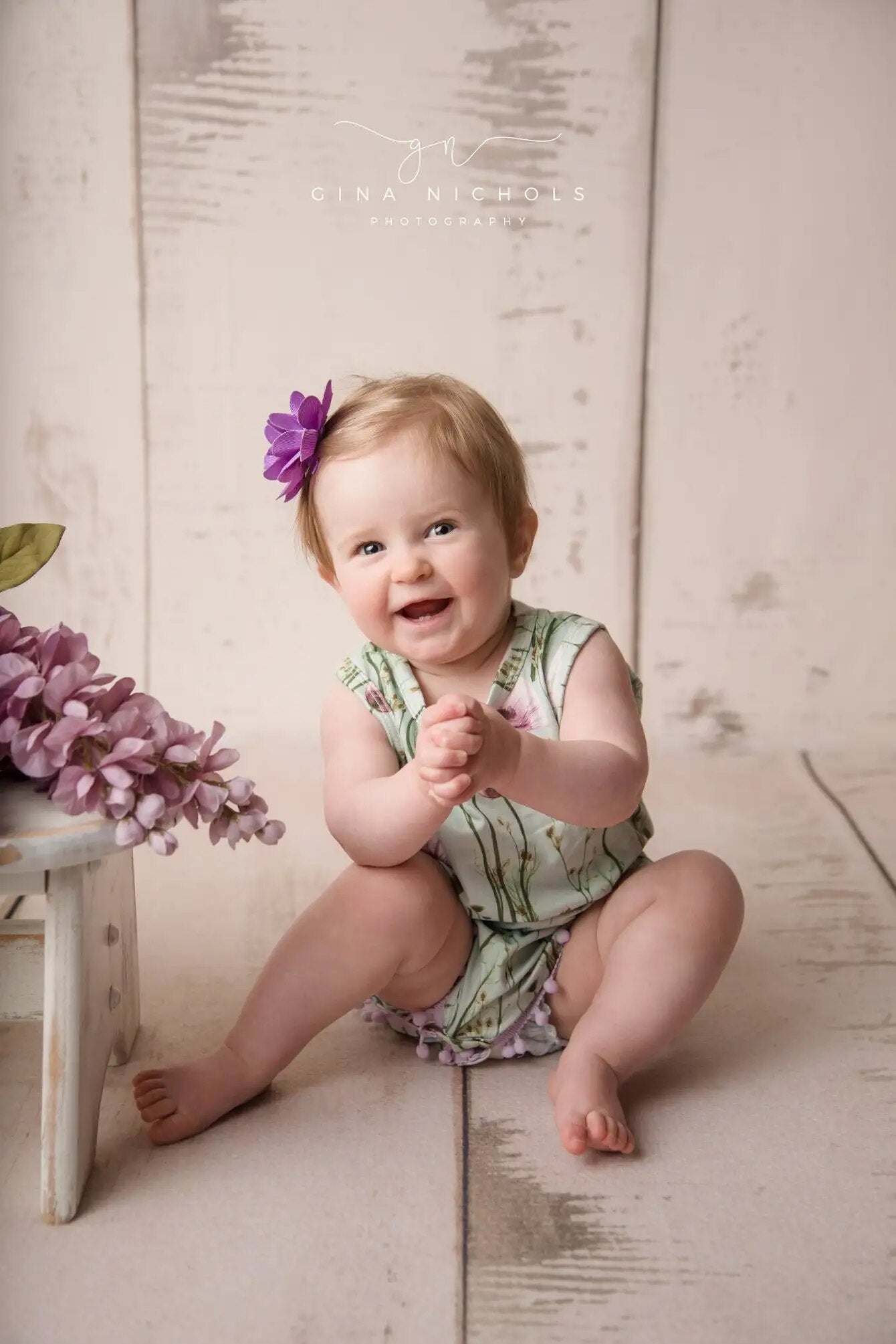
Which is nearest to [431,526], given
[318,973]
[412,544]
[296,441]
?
[412,544]

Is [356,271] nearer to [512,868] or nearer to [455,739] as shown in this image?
[512,868]

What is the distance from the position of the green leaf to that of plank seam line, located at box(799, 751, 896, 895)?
97cm

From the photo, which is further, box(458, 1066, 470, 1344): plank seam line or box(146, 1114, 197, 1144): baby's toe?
box(146, 1114, 197, 1144): baby's toe

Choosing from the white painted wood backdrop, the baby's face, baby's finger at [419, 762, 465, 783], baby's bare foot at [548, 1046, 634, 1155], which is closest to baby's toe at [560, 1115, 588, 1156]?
baby's bare foot at [548, 1046, 634, 1155]

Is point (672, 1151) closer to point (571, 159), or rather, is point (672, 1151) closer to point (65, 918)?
point (65, 918)

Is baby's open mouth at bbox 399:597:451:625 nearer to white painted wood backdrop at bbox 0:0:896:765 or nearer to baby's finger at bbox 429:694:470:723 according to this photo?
baby's finger at bbox 429:694:470:723

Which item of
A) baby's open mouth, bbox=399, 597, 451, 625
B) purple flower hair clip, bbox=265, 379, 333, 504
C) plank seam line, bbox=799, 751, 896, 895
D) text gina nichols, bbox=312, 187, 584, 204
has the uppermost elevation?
text gina nichols, bbox=312, 187, 584, 204

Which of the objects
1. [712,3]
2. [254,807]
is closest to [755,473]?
[712,3]

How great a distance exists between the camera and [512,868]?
1111mm

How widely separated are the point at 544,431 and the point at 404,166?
0.41 metres

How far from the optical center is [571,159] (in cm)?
186

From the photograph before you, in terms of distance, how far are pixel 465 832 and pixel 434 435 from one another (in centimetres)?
32

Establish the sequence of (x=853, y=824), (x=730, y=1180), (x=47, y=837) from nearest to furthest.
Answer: (x=47, y=837), (x=730, y=1180), (x=853, y=824)

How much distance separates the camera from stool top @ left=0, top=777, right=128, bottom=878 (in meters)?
0.83
